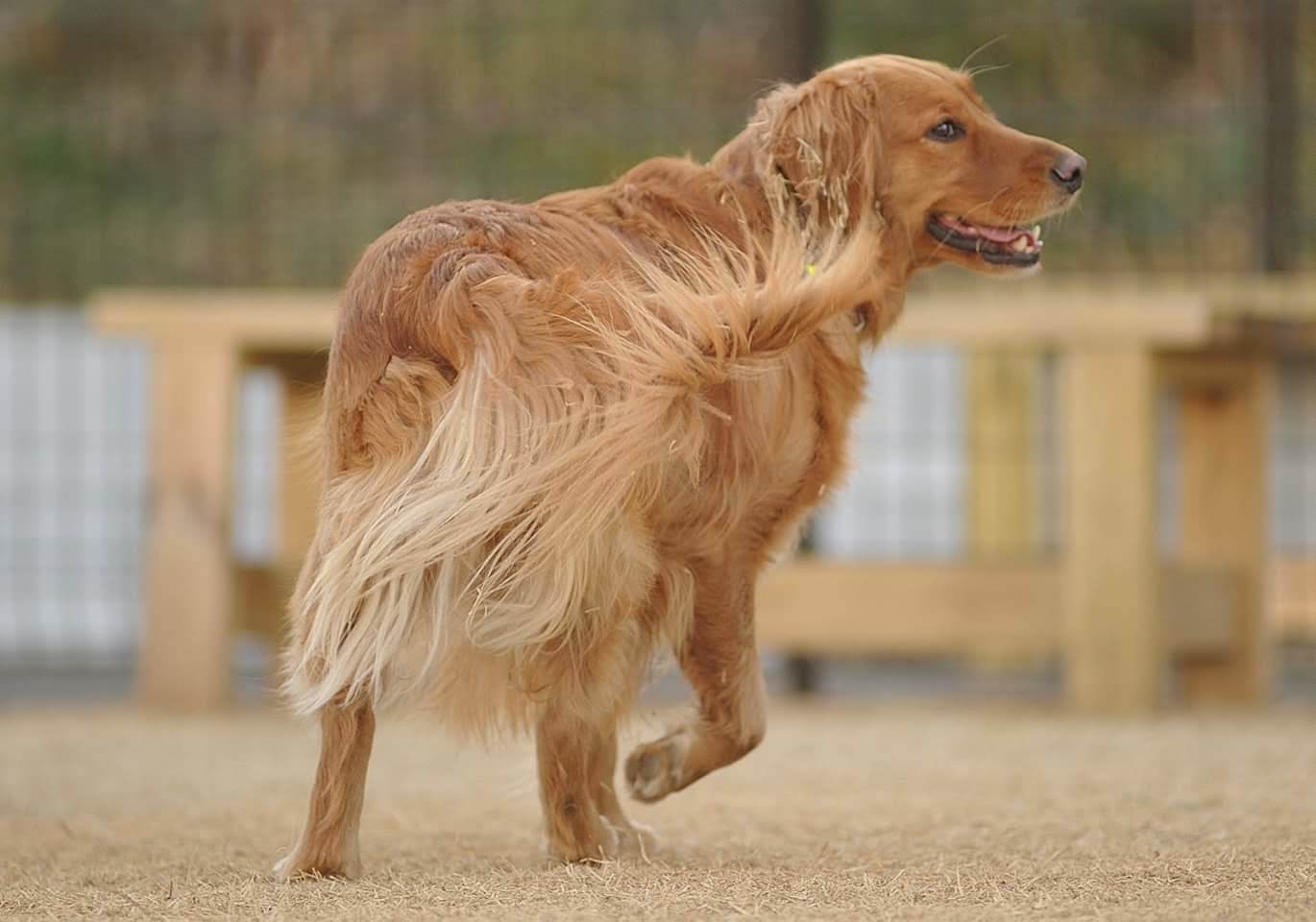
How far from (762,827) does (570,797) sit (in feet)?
2.31

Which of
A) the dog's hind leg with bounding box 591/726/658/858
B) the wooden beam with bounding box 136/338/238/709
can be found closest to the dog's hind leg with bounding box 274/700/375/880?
the dog's hind leg with bounding box 591/726/658/858

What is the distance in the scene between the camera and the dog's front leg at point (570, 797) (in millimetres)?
3420

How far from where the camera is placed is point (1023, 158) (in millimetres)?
3834

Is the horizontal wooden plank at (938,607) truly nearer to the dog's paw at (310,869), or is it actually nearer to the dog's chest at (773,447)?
the dog's chest at (773,447)

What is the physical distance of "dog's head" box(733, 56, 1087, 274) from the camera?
3.76 m

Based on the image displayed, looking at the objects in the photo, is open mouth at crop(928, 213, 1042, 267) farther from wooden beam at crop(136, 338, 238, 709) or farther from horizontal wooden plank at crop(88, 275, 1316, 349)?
wooden beam at crop(136, 338, 238, 709)

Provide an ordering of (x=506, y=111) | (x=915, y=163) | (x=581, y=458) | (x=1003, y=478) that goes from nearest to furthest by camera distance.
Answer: (x=581, y=458) → (x=915, y=163) → (x=506, y=111) → (x=1003, y=478)

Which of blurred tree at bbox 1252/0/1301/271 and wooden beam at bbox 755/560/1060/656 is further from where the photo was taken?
blurred tree at bbox 1252/0/1301/271

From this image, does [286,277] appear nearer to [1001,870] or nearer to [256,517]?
[256,517]

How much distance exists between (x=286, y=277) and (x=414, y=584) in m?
6.06

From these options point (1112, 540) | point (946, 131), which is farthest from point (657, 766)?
point (1112, 540)

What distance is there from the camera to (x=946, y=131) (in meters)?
3.84

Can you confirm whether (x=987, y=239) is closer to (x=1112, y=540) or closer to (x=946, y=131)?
(x=946, y=131)

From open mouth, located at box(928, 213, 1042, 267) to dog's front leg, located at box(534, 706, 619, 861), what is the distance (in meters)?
1.17
